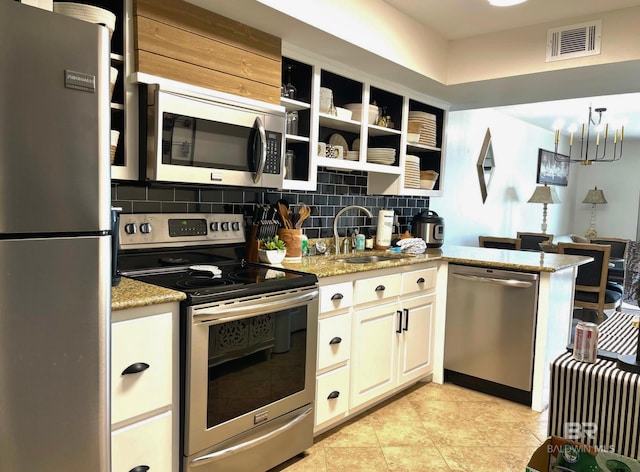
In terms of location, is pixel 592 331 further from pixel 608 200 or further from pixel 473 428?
pixel 608 200

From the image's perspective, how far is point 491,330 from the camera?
3121 mm

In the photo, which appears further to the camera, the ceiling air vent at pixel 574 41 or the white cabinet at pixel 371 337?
the ceiling air vent at pixel 574 41

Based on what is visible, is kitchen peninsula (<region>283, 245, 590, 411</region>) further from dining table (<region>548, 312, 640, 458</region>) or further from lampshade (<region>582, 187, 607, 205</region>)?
lampshade (<region>582, 187, 607, 205</region>)

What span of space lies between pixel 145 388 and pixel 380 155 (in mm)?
2268

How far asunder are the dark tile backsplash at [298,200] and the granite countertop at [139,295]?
49 centimetres

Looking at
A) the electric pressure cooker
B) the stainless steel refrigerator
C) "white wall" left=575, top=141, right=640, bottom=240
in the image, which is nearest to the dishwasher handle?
the electric pressure cooker

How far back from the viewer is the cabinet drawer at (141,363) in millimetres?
1597

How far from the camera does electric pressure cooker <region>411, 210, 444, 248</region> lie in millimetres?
3729

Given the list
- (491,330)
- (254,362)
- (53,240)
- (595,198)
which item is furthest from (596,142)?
(53,240)

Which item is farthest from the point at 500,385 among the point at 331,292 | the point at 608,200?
the point at 608,200

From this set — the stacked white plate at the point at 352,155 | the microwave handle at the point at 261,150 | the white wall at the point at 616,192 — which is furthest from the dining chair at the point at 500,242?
the white wall at the point at 616,192

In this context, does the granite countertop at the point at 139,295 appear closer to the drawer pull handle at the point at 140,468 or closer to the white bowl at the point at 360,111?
the drawer pull handle at the point at 140,468

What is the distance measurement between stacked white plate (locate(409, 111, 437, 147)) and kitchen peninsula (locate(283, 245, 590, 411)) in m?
0.90

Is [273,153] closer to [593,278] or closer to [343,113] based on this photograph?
[343,113]
